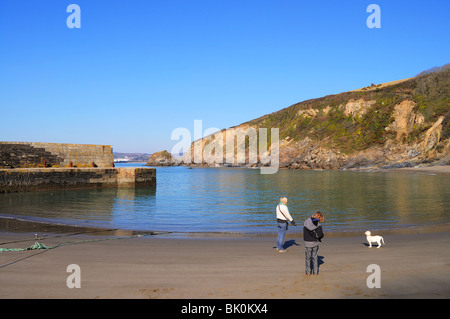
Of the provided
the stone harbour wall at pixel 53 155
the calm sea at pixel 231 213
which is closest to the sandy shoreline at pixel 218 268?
the calm sea at pixel 231 213

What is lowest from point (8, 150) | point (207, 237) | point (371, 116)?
point (207, 237)

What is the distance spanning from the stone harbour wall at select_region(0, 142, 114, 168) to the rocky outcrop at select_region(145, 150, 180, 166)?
137 m

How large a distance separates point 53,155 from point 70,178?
3.19 meters

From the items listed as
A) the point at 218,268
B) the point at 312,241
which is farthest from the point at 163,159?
the point at 312,241

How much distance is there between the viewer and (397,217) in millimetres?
17594

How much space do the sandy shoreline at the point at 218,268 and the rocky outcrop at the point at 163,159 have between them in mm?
164500

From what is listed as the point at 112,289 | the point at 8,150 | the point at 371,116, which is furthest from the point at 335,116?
the point at 112,289

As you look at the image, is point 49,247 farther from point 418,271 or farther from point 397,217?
point 397,217

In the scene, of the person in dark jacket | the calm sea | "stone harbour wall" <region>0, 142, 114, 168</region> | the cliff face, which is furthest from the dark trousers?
the cliff face

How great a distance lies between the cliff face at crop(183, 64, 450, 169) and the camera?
71.6 m

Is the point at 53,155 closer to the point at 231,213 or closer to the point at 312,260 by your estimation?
the point at 231,213

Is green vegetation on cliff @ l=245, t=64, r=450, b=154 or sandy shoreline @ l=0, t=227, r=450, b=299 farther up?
green vegetation on cliff @ l=245, t=64, r=450, b=154

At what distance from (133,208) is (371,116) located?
262ft

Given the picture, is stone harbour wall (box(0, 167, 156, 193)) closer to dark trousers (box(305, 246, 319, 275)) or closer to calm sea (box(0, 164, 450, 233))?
calm sea (box(0, 164, 450, 233))
